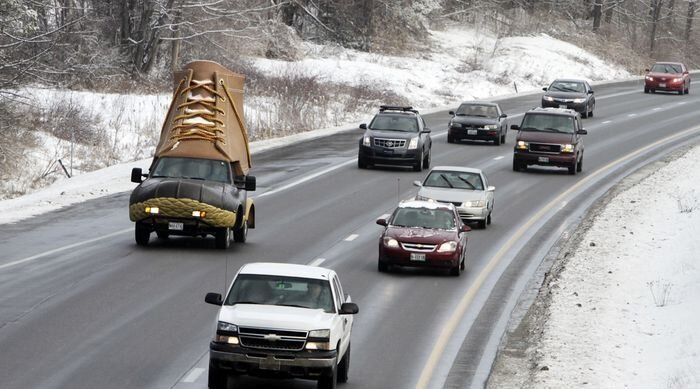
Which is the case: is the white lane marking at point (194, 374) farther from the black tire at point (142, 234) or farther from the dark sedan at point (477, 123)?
the dark sedan at point (477, 123)

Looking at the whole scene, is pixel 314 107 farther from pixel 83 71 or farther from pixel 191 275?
pixel 191 275

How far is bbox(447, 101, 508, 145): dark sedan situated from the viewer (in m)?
48.3

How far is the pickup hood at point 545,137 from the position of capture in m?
41.5

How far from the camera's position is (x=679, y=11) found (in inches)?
4134

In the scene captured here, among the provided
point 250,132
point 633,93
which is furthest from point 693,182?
point 633,93

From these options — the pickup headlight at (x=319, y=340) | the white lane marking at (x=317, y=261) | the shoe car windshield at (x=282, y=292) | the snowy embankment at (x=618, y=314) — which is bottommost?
the white lane marking at (x=317, y=261)

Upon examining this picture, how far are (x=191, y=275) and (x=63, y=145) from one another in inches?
818

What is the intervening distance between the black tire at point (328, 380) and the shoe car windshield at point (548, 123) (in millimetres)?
27996

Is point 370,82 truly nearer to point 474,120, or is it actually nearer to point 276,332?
point 474,120

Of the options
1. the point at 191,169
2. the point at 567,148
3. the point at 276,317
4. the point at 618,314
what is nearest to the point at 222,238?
the point at 191,169

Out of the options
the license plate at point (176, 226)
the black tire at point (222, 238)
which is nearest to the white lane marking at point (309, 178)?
the black tire at point (222, 238)

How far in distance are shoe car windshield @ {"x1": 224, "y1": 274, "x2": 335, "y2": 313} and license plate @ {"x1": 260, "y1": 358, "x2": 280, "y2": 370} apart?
1.08 metres

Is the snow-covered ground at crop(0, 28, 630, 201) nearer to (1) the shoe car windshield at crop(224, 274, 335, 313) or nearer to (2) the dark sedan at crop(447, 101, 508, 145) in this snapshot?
(2) the dark sedan at crop(447, 101, 508, 145)

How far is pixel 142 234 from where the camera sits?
26312 mm
